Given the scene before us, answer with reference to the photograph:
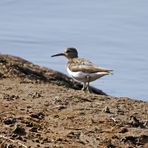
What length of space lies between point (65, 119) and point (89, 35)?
10523mm

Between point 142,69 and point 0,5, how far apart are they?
7412 mm

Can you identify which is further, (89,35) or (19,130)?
(89,35)

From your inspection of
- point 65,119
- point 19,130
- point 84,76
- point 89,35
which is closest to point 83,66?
point 84,76

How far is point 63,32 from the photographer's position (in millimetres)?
20781

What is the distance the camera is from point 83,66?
47.1 ft

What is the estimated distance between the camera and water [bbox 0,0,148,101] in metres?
17.8

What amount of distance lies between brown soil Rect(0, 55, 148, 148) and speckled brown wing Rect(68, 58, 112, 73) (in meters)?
1.24

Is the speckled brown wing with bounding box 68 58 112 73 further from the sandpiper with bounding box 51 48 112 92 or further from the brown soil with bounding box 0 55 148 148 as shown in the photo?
the brown soil with bounding box 0 55 148 148

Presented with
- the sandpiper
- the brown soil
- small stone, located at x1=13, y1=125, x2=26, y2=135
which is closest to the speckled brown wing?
the sandpiper

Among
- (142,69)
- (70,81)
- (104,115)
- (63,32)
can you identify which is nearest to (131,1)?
(63,32)

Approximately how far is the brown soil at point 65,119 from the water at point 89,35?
4084mm

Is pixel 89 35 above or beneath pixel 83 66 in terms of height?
above

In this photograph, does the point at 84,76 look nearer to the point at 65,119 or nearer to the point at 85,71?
the point at 85,71

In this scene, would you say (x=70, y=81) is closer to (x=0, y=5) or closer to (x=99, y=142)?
(x=99, y=142)
